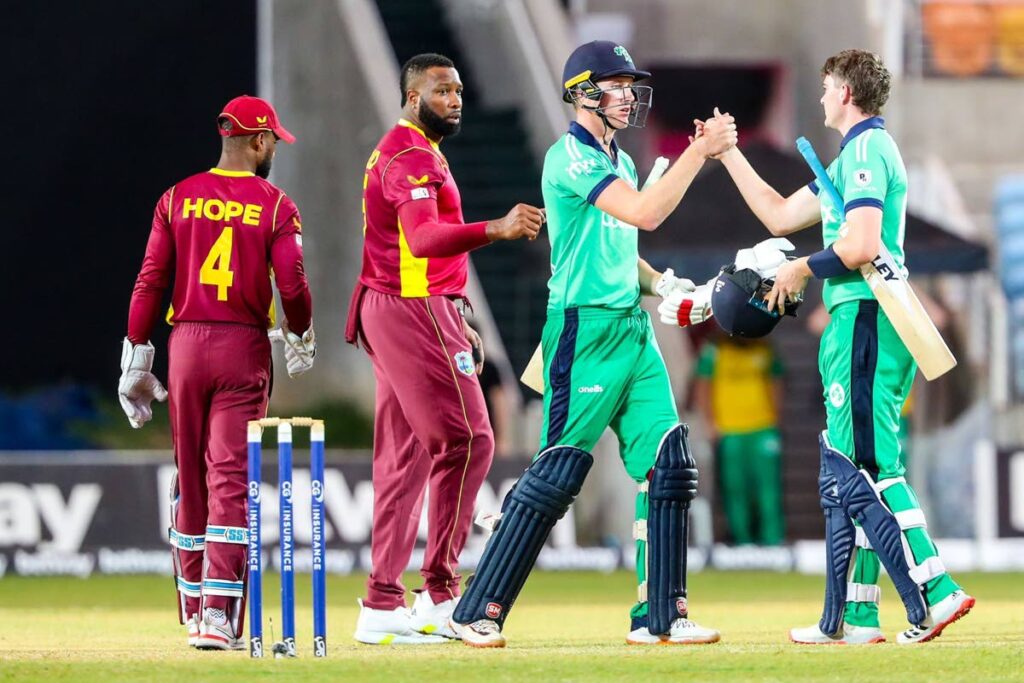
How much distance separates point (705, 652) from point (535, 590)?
557 cm

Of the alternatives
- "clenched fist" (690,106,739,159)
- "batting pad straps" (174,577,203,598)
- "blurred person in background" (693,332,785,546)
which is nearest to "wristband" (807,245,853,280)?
"clenched fist" (690,106,739,159)

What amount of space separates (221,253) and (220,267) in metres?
0.06

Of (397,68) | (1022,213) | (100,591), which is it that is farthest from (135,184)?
(1022,213)

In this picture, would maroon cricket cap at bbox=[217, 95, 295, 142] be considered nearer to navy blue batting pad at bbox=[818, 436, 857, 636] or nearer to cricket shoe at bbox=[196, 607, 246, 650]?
cricket shoe at bbox=[196, 607, 246, 650]

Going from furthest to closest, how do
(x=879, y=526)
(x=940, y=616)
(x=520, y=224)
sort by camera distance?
(x=879, y=526) → (x=940, y=616) → (x=520, y=224)

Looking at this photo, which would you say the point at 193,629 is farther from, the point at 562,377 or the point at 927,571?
the point at 927,571

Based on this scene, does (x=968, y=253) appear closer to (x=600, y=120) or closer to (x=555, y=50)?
(x=555, y=50)

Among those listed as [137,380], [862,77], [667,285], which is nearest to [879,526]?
[667,285]

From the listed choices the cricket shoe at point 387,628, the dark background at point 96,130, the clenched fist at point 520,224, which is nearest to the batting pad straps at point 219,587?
the cricket shoe at point 387,628

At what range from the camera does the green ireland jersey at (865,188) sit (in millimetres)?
7434

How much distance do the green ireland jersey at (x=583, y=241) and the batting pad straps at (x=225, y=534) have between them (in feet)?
4.77

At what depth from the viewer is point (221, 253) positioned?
25.8 ft

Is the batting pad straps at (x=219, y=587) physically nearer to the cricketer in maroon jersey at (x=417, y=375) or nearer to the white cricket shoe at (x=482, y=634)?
the cricketer in maroon jersey at (x=417, y=375)

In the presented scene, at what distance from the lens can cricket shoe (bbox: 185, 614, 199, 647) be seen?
7.80 m
